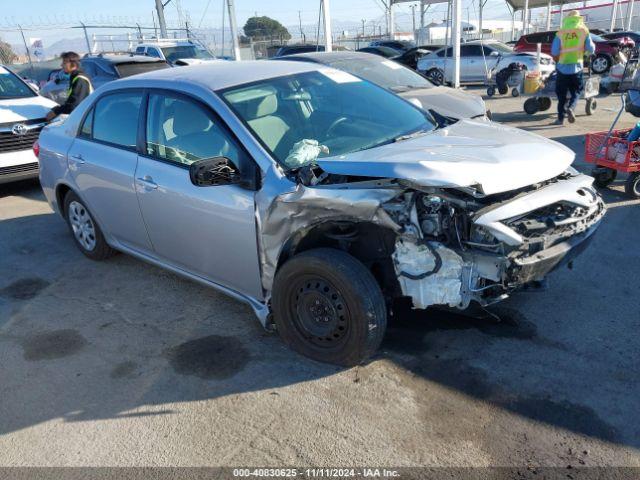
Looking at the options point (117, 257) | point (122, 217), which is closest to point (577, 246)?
point (122, 217)

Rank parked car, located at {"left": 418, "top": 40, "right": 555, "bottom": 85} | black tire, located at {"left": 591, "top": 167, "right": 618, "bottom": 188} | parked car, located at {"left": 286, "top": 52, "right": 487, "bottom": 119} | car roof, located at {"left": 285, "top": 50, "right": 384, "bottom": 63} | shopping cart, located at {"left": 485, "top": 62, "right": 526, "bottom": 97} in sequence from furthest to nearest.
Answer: parked car, located at {"left": 418, "top": 40, "right": 555, "bottom": 85} → shopping cart, located at {"left": 485, "top": 62, "right": 526, "bottom": 97} → car roof, located at {"left": 285, "top": 50, "right": 384, "bottom": 63} → parked car, located at {"left": 286, "top": 52, "right": 487, "bottom": 119} → black tire, located at {"left": 591, "top": 167, "right": 618, "bottom": 188}

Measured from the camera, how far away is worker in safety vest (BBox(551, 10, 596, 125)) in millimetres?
9914

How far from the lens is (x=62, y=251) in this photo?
5.80 metres

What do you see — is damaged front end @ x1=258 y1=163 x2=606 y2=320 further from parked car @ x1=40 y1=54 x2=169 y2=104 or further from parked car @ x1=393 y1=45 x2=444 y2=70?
parked car @ x1=393 y1=45 x2=444 y2=70

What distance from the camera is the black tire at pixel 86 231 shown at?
5.13 m

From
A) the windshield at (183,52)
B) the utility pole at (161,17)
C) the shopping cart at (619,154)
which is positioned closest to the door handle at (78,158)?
the shopping cart at (619,154)

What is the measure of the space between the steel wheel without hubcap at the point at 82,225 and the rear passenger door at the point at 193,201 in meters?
1.22

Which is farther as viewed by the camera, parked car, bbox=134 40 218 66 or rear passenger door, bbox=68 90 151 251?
parked car, bbox=134 40 218 66

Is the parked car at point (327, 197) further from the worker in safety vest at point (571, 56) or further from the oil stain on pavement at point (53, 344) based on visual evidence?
the worker in safety vest at point (571, 56)

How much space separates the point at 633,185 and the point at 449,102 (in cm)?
272

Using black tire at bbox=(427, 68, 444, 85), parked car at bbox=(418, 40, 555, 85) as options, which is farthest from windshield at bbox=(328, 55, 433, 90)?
black tire at bbox=(427, 68, 444, 85)

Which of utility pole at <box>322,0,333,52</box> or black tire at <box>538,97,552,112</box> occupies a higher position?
utility pole at <box>322,0,333,52</box>

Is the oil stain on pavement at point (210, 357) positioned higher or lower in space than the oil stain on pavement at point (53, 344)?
higher

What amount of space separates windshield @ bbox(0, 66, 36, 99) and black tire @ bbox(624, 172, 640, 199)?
8682mm
